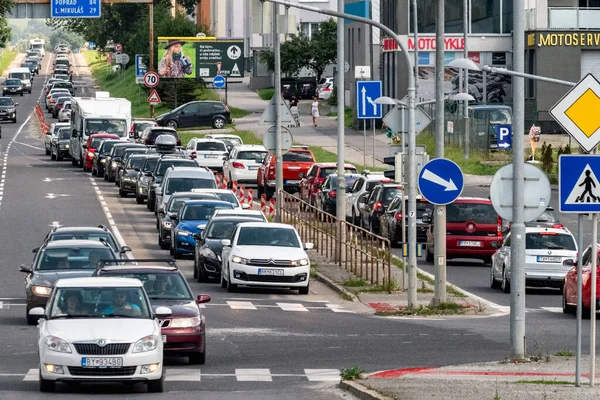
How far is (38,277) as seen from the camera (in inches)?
1018

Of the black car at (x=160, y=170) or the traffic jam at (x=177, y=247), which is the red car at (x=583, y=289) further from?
the black car at (x=160, y=170)

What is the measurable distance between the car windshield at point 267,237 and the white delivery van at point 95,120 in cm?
3460

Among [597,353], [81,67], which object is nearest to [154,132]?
[597,353]

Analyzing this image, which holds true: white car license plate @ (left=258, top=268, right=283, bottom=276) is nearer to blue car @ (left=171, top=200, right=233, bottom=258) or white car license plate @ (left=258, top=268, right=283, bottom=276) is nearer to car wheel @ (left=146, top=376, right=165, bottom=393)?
blue car @ (left=171, top=200, right=233, bottom=258)

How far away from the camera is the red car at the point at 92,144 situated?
63.6m

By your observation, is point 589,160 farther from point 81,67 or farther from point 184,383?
point 81,67

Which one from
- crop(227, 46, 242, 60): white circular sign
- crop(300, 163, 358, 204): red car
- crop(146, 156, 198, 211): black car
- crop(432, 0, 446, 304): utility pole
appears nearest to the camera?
crop(432, 0, 446, 304): utility pole

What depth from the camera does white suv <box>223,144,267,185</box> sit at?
56.9m

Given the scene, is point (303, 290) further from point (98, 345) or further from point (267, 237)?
point (98, 345)

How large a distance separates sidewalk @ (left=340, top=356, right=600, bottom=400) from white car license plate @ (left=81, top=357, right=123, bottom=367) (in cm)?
269

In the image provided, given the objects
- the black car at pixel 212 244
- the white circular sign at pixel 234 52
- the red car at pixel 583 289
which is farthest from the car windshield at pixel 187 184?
the white circular sign at pixel 234 52

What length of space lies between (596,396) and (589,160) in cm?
244

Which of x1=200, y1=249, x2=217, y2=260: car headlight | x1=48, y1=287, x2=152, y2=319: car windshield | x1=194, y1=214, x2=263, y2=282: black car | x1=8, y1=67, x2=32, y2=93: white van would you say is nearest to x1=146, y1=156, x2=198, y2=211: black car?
x1=194, y1=214, x2=263, y2=282: black car

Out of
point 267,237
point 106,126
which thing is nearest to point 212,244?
point 267,237
